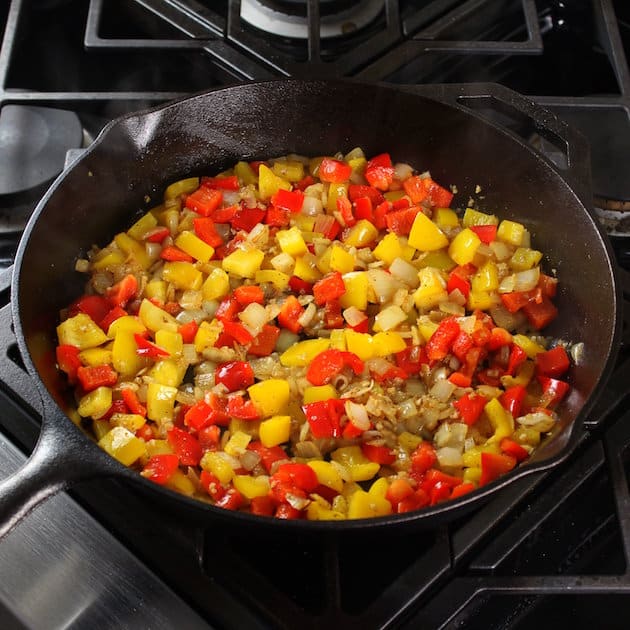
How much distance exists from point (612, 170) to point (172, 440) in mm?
1395

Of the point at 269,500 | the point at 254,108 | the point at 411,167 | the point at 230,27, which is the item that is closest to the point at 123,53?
the point at 230,27

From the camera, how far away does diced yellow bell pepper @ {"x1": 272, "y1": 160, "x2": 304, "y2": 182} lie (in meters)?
2.20

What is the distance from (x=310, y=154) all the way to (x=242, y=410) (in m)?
0.85

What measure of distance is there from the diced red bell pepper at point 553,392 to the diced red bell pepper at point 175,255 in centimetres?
95

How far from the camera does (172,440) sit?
1717 millimetres

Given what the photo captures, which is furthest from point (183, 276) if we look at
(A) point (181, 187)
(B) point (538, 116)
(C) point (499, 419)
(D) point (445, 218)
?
(B) point (538, 116)

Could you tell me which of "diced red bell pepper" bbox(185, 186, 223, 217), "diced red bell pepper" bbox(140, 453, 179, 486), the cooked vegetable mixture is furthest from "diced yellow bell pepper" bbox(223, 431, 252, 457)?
"diced red bell pepper" bbox(185, 186, 223, 217)

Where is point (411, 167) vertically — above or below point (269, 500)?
above

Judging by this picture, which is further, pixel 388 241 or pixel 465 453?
pixel 388 241

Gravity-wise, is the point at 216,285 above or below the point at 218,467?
above

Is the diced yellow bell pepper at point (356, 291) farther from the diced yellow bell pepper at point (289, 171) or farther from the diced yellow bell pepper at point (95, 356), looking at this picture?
the diced yellow bell pepper at point (95, 356)

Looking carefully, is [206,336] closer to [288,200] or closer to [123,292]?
[123,292]

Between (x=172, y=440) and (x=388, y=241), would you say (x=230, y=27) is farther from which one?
(x=172, y=440)

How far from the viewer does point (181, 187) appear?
2160mm
